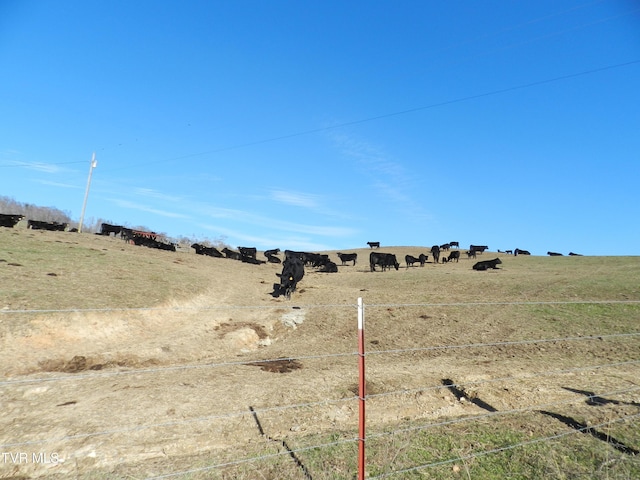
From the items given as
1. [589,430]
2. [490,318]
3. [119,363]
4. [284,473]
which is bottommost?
[119,363]

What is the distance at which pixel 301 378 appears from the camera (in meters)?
9.34

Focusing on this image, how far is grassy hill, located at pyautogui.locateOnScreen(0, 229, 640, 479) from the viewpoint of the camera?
497 centimetres

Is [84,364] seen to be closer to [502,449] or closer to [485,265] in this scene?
[502,449]

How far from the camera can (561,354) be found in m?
11.1

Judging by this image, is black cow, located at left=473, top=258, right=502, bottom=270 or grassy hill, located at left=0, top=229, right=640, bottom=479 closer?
grassy hill, located at left=0, top=229, right=640, bottom=479

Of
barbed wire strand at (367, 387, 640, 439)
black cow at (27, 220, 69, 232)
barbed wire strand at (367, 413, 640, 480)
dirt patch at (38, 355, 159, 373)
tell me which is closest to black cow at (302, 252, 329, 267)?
black cow at (27, 220, 69, 232)

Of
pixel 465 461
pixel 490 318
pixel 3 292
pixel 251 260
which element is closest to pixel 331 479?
pixel 465 461

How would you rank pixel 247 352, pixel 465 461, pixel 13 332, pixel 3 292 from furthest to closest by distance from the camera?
pixel 3 292 → pixel 247 352 → pixel 13 332 → pixel 465 461

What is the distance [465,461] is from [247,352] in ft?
32.5

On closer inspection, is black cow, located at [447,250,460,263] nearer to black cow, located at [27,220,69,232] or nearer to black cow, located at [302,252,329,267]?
black cow, located at [302,252,329,267]

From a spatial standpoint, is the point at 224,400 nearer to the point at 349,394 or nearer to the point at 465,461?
the point at 349,394

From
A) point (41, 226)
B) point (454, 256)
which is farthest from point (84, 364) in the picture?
point (454, 256)

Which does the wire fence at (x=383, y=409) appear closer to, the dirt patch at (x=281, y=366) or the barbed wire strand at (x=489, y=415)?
the barbed wire strand at (x=489, y=415)

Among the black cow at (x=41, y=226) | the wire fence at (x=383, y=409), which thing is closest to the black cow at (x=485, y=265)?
the wire fence at (x=383, y=409)
